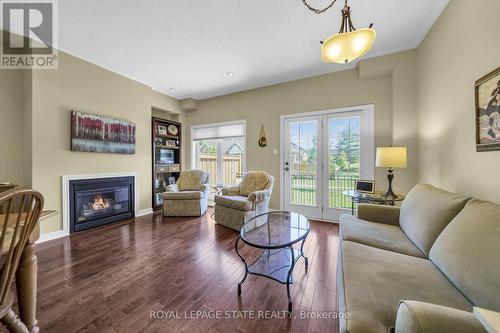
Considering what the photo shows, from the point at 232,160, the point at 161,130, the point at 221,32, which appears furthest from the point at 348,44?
the point at 161,130

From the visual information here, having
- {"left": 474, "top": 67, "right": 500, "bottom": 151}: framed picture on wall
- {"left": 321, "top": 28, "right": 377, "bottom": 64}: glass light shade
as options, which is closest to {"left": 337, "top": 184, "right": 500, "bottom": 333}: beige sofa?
{"left": 474, "top": 67, "right": 500, "bottom": 151}: framed picture on wall

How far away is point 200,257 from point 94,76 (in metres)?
3.36

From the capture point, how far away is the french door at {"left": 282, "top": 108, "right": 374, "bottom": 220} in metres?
3.29

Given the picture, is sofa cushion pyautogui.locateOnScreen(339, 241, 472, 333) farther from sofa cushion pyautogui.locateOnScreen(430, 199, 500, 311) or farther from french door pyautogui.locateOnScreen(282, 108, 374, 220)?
Answer: french door pyautogui.locateOnScreen(282, 108, 374, 220)

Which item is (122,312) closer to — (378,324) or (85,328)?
(85,328)

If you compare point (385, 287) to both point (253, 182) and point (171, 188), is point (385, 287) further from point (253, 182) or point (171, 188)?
point (171, 188)

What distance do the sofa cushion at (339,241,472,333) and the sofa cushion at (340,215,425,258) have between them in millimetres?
156

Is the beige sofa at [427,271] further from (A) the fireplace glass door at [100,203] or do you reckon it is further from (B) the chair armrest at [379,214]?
(A) the fireplace glass door at [100,203]

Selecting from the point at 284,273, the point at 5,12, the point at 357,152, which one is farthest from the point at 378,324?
the point at 5,12

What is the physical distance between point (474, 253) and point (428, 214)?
57 cm

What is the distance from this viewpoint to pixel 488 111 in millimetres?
1456

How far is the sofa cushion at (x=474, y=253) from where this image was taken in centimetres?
85

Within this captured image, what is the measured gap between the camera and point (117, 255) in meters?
2.28

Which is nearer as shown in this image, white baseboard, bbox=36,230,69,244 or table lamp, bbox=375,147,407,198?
table lamp, bbox=375,147,407,198
